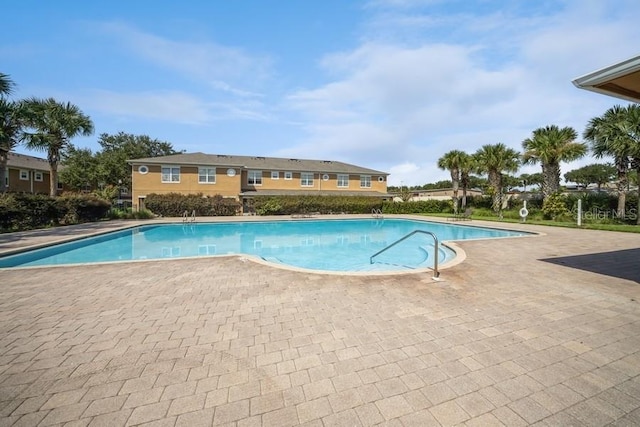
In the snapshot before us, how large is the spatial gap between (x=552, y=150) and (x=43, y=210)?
110 ft

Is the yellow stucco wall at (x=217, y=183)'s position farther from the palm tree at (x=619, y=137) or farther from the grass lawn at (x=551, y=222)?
the palm tree at (x=619, y=137)

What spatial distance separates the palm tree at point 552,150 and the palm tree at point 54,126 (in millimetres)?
34745

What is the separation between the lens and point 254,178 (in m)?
30.9

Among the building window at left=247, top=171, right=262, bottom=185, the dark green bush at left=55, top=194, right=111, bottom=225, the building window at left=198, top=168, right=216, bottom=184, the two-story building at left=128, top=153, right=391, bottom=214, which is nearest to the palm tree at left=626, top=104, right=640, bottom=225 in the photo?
the two-story building at left=128, top=153, right=391, bottom=214

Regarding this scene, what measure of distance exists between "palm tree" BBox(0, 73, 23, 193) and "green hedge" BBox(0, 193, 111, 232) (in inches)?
65.3

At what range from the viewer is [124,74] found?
13789 millimetres

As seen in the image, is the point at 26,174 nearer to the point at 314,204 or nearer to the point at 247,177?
the point at 247,177

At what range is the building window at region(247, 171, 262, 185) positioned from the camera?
30.8 meters

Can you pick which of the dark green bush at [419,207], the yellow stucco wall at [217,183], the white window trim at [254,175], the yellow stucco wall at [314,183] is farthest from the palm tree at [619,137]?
the white window trim at [254,175]

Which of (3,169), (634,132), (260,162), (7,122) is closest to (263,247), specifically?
(3,169)

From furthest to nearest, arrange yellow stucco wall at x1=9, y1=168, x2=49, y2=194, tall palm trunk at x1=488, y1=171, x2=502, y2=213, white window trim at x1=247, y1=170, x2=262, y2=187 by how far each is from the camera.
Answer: white window trim at x1=247, y1=170, x2=262, y2=187 < yellow stucco wall at x1=9, y1=168, x2=49, y2=194 < tall palm trunk at x1=488, y1=171, x2=502, y2=213

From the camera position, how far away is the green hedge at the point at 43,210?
43.8 feet

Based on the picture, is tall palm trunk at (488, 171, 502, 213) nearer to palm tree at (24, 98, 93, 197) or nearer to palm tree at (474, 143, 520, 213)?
palm tree at (474, 143, 520, 213)

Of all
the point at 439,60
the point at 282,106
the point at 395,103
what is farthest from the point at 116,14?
the point at 395,103
